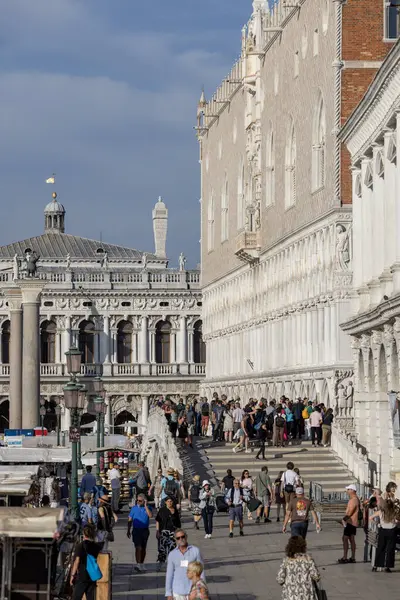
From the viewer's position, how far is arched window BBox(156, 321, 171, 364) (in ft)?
365

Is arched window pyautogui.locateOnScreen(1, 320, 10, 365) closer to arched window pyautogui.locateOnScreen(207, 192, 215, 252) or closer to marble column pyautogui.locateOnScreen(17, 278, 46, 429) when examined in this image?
arched window pyautogui.locateOnScreen(207, 192, 215, 252)

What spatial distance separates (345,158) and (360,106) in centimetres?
1418

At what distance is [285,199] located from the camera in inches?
2721

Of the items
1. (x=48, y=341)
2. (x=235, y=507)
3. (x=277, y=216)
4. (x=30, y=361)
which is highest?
(x=277, y=216)

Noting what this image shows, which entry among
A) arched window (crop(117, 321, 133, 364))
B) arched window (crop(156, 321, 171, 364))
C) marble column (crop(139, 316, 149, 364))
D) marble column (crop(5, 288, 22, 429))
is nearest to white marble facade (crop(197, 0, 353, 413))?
marble column (crop(5, 288, 22, 429))

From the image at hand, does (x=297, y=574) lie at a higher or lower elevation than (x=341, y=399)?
lower

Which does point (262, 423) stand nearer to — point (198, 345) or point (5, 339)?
point (198, 345)

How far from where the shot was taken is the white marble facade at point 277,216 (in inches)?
2372

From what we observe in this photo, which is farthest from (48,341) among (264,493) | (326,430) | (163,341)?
(264,493)

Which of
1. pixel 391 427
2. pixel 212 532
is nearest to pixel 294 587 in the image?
pixel 212 532

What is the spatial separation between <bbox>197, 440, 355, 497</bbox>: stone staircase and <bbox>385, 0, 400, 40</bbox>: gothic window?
1325 cm

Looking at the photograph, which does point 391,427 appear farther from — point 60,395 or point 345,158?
point 60,395

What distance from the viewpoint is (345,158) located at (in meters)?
58.4

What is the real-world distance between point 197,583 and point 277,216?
52.4m
